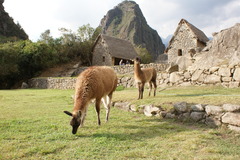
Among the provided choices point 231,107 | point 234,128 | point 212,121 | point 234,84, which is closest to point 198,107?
point 212,121

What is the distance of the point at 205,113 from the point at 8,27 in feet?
169

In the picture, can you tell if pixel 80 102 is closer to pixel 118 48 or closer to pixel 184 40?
pixel 184 40

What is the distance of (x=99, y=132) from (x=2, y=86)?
2825 centimetres

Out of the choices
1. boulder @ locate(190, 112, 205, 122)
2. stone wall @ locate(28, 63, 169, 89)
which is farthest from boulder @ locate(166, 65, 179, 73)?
boulder @ locate(190, 112, 205, 122)

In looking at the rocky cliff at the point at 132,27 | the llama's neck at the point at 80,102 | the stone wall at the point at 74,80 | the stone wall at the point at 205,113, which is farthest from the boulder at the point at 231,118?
the rocky cliff at the point at 132,27

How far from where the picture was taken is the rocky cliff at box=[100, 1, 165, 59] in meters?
74.2

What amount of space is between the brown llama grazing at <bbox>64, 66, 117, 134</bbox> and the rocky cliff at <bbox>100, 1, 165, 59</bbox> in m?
63.2

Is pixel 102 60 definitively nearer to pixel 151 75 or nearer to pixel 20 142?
pixel 151 75

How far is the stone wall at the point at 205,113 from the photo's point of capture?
5.26m

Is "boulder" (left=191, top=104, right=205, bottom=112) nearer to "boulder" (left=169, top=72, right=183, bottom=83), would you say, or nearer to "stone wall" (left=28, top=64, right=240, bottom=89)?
"stone wall" (left=28, top=64, right=240, bottom=89)

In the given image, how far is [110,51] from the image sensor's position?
95.1ft

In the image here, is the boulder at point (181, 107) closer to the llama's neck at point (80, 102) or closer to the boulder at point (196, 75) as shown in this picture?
the llama's neck at point (80, 102)

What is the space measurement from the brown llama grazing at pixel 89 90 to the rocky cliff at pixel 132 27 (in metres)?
63.2

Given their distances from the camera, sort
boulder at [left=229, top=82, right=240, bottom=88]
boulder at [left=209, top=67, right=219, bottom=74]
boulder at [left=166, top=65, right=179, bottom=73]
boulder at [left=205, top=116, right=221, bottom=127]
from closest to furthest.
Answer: boulder at [left=205, top=116, right=221, bottom=127], boulder at [left=229, top=82, right=240, bottom=88], boulder at [left=209, top=67, right=219, bottom=74], boulder at [left=166, top=65, right=179, bottom=73]
